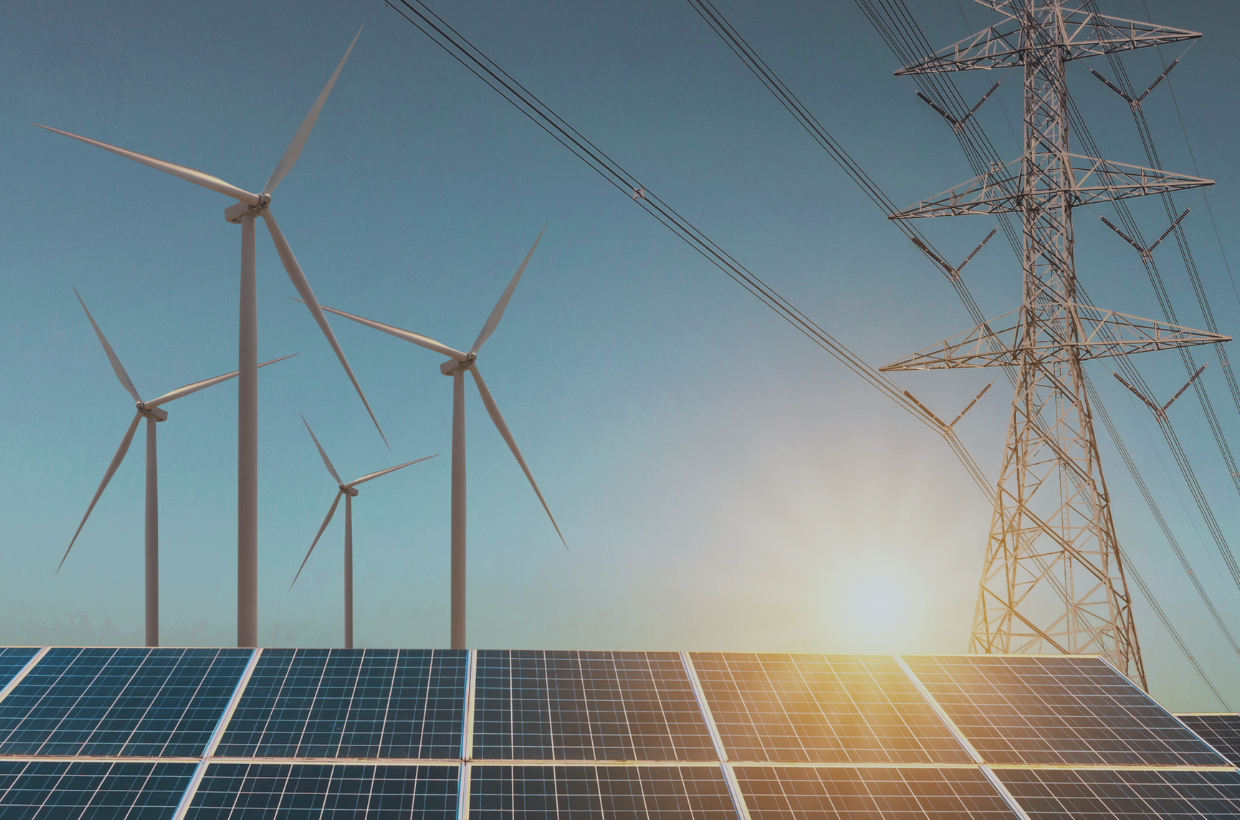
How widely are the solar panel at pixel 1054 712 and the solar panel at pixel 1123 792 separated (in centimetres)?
37

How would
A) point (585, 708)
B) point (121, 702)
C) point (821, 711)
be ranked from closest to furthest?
point (121, 702)
point (585, 708)
point (821, 711)

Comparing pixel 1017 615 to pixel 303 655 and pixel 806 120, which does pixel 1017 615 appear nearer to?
pixel 806 120

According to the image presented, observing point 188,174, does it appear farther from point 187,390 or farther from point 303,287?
point 187,390

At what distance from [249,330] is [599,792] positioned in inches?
550

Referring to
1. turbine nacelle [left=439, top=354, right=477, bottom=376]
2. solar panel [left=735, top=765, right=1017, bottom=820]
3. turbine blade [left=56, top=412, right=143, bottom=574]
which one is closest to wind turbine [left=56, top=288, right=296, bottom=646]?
turbine blade [left=56, top=412, right=143, bottom=574]

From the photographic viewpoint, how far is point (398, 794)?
16375mm

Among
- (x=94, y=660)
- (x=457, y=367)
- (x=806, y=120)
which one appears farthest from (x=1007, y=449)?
(x=94, y=660)

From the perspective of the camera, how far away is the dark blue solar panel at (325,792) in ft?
52.1

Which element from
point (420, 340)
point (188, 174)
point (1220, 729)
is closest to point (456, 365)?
point (420, 340)

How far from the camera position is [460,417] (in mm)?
28250

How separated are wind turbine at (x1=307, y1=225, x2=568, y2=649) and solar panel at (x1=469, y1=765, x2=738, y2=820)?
30.0 feet

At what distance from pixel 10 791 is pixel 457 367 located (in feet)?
54.2

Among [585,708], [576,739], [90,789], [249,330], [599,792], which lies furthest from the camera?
[249,330]

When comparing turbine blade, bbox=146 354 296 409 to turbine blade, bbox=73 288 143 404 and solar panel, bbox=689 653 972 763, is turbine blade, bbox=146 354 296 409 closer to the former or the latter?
turbine blade, bbox=73 288 143 404
